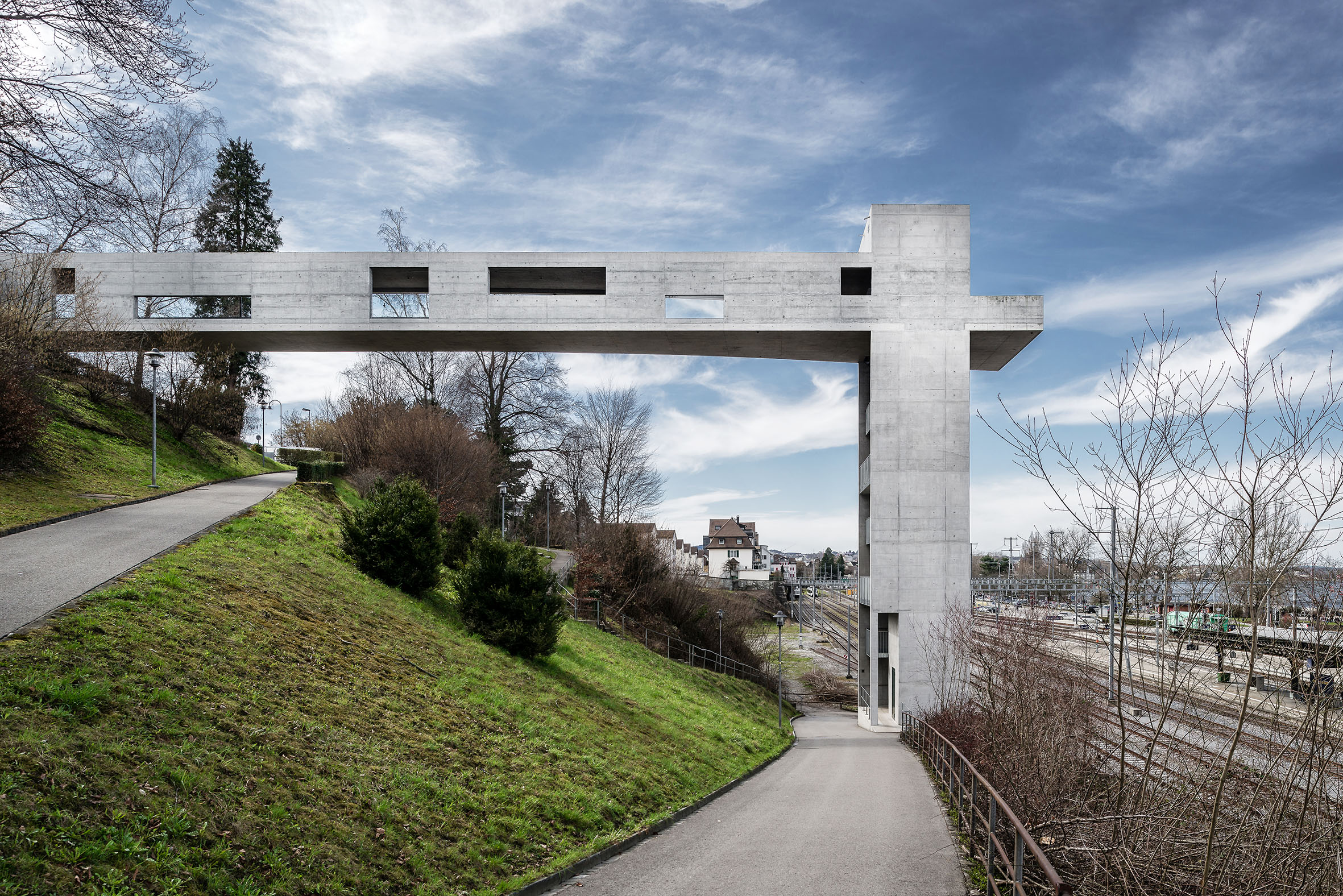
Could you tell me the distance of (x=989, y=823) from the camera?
23.4ft

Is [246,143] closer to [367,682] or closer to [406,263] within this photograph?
[406,263]

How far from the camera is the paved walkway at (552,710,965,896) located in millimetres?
7641

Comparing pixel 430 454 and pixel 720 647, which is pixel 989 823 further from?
pixel 720 647

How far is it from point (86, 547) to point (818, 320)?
16302 mm

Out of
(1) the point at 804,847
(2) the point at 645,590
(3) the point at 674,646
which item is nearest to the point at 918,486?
(3) the point at 674,646

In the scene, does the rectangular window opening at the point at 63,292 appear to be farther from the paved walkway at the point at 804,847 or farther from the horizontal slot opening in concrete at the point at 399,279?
the paved walkway at the point at 804,847

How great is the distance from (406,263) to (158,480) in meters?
8.32

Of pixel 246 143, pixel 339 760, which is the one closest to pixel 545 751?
→ pixel 339 760

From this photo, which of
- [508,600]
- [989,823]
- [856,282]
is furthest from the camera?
[856,282]

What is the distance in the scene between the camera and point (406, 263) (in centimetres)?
2144

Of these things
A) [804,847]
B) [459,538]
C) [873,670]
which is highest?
[459,538]

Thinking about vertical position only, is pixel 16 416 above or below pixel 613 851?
above

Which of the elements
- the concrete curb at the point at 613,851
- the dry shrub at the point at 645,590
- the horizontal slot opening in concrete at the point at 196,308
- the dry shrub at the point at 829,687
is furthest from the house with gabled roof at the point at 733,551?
the concrete curb at the point at 613,851

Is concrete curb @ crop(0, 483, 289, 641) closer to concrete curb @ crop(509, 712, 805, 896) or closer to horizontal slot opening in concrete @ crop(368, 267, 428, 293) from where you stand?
concrete curb @ crop(509, 712, 805, 896)
